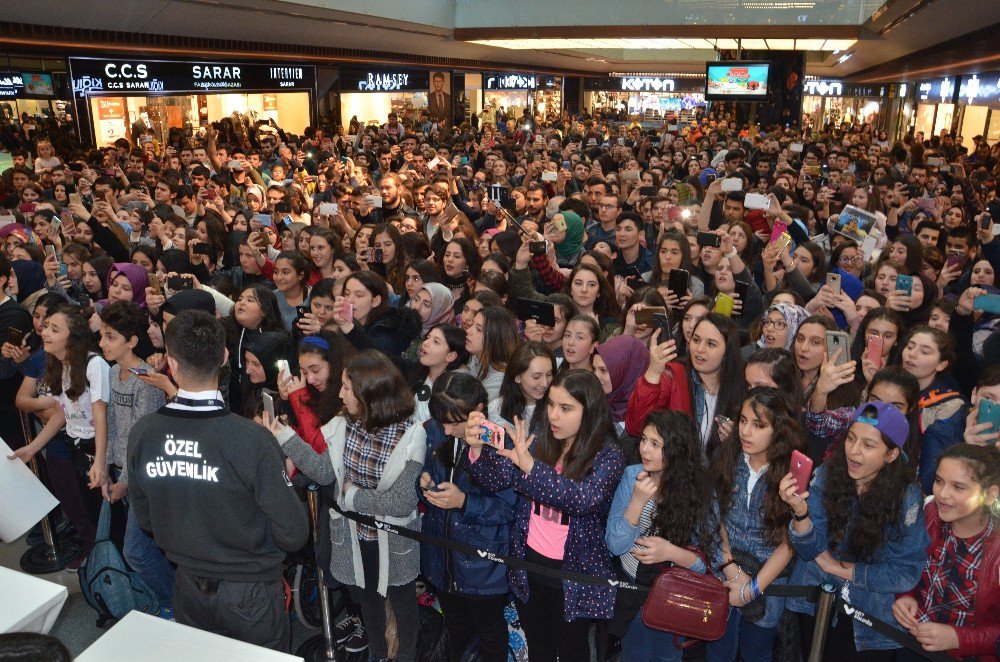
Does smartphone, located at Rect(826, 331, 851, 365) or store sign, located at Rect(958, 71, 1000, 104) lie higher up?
store sign, located at Rect(958, 71, 1000, 104)

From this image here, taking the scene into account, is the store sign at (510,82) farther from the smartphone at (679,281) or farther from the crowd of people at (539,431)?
the smartphone at (679,281)

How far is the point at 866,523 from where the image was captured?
9.56 feet

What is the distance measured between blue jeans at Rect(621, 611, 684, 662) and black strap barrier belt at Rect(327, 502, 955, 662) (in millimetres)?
230

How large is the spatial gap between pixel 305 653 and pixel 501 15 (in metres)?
14.6

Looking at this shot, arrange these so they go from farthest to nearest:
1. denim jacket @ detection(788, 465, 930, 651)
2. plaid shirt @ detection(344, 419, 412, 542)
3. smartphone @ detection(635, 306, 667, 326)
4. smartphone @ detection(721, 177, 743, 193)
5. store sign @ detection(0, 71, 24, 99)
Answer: store sign @ detection(0, 71, 24, 99) → smartphone @ detection(721, 177, 743, 193) → smartphone @ detection(635, 306, 667, 326) → plaid shirt @ detection(344, 419, 412, 542) → denim jacket @ detection(788, 465, 930, 651)

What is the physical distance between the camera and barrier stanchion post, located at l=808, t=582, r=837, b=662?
2.94m

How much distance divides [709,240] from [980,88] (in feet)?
41.3

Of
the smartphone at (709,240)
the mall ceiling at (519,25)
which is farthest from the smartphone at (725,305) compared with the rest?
the mall ceiling at (519,25)

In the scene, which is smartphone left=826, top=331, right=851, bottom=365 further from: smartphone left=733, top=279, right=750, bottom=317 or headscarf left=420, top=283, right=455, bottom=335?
headscarf left=420, top=283, right=455, bottom=335

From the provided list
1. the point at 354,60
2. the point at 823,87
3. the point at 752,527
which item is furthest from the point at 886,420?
the point at 823,87

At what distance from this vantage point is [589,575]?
10.2ft

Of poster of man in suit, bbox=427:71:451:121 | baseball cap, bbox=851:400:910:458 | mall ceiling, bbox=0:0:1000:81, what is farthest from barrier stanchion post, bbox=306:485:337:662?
poster of man in suit, bbox=427:71:451:121

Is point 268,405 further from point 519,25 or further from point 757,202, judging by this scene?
point 519,25

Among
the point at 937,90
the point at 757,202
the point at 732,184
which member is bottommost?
the point at 757,202
